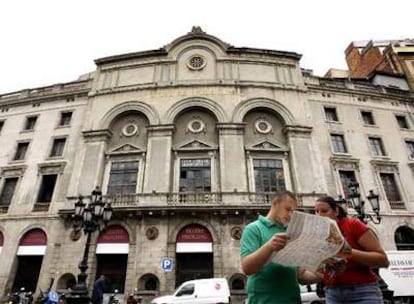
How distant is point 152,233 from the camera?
55.5ft

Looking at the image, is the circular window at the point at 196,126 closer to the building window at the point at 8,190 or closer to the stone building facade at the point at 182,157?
the stone building facade at the point at 182,157

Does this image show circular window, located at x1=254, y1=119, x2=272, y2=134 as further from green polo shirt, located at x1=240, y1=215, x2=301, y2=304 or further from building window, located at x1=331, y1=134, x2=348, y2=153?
green polo shirt, located at x1=240, y1=215, x2=301, y2=304

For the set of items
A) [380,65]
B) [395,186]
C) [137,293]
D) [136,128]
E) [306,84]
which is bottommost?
[137,293]

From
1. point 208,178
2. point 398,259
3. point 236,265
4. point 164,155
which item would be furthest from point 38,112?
point 398,259

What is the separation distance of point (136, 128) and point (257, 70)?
10.8 m

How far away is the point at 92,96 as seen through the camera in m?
23.1

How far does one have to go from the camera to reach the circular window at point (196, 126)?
2122cm

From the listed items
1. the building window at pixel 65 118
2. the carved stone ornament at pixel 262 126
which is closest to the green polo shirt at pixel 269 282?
the carved stone ornament at pixel 262 126

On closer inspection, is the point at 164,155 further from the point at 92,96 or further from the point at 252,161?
the point at 92,96

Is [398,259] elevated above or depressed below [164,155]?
below

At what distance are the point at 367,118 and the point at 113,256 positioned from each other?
2170 centimetres

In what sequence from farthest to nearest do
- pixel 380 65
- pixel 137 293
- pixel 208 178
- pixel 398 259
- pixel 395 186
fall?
pixel 380 65 → pixel 395 186 → pixel 208 178 → pixel 137 293 → pixel 398 259

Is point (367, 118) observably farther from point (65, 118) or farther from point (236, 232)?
point (65, 118)

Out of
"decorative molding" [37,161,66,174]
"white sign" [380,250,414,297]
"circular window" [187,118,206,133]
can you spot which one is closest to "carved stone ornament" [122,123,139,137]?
"circular window" [187,118,206,133]
